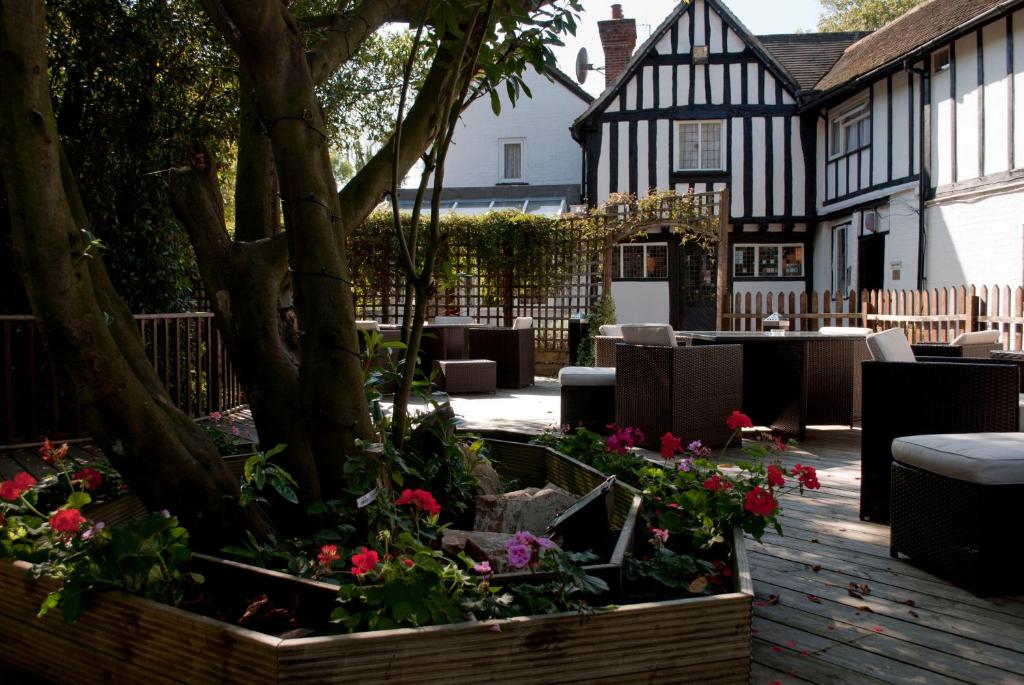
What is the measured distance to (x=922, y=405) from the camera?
3.12 metres

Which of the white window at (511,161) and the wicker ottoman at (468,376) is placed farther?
the white window at (511,161)

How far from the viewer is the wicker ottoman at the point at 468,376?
28.2 ft

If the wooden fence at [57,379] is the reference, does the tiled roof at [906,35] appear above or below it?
above

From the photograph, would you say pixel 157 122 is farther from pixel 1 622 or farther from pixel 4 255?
pixel 1 622

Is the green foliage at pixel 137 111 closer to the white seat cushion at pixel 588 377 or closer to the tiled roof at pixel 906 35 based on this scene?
the white seat cushion at pixel 588 377

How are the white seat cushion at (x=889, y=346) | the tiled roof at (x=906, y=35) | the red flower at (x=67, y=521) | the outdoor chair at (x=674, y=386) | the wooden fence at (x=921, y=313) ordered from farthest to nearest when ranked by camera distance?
the tiled roof at (x=906, y=35), the wooden fence at (x=921, y=313), the outdoor chair at (x=674, y=386), the white seat cushion at (x=889, y=346), the red flower at (x=67, y=521)

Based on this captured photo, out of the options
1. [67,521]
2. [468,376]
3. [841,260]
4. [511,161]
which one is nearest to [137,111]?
[468,376]

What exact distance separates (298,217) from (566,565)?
1.10 meters

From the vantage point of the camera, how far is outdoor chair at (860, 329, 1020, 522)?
2.99 m

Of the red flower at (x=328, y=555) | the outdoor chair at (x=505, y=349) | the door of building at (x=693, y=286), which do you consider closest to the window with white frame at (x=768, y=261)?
the door of building at (x=693, y=286)

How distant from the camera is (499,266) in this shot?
11617mm

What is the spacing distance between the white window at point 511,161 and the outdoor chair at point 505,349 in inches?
444

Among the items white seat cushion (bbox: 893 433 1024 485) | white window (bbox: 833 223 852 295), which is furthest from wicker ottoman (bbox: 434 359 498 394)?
white window (bbox: 833 223 852 295)

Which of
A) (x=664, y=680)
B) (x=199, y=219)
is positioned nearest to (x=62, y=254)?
(x=199, y=219)
